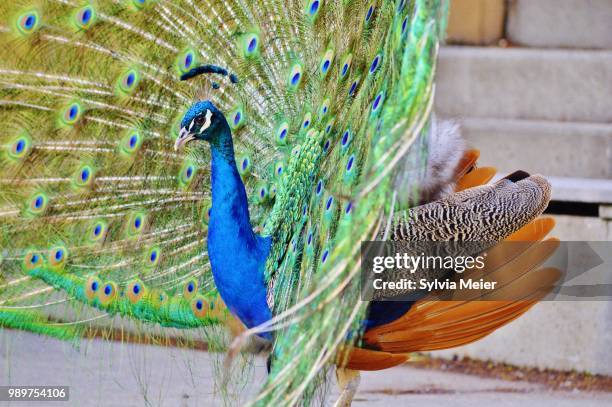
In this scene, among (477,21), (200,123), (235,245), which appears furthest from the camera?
(477,21)

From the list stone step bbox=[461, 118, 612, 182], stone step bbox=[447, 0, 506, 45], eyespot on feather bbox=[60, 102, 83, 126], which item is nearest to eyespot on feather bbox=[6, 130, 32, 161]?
eyespot on feather bbox=[60, 102, 83, 126]

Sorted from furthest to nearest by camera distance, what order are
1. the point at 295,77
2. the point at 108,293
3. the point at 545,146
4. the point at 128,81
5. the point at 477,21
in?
the point at 477,21, the point at 545,146, the point at 108,293, the point at 128,81, the point at 295,77

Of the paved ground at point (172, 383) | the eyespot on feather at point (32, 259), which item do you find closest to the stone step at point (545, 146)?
the paved ground at point (172, 383)

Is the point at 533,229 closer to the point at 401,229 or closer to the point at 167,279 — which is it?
the point at 401,229

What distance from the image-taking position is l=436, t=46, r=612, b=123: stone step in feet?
16.7

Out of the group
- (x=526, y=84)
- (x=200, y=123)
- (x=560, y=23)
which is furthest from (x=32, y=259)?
(x=560, y=23)

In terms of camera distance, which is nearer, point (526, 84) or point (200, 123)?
point (200, 123)

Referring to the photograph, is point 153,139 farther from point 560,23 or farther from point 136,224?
point 560,23

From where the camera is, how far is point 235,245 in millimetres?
2832

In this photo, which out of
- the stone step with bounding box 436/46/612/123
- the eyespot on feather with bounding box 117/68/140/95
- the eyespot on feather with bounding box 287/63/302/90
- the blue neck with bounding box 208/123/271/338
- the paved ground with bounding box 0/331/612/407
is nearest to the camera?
the blue neck with bounding box 208/123/271/338

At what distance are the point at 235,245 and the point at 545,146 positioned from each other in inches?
106

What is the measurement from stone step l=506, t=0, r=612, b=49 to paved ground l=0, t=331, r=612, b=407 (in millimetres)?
1879

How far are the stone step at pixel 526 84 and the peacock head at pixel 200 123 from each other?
99.1 inches

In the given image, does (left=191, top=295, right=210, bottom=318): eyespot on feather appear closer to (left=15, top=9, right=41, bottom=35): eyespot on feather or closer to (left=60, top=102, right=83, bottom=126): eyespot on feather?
(left=60, top=102, right=83, bottom=126): eyespot on feather
